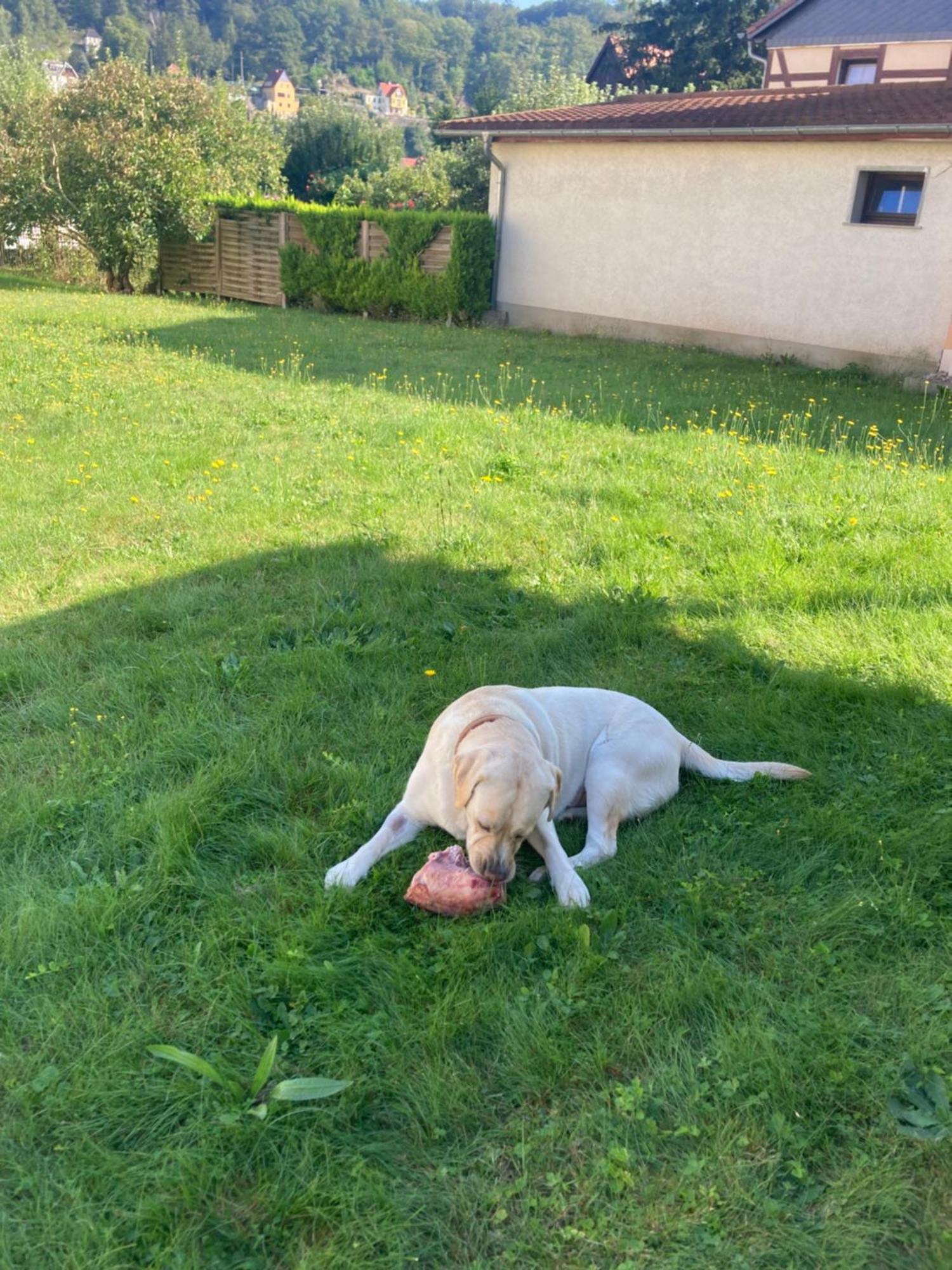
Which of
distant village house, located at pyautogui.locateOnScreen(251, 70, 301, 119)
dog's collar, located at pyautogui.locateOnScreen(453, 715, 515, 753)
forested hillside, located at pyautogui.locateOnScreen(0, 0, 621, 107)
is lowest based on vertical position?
dog's collar, located at pyautogui.locateOnScreen(453, 715, 515, 753)

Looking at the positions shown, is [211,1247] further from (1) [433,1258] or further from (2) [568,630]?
(2) [568,630]

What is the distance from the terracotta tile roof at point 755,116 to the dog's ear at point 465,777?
48.1 feet

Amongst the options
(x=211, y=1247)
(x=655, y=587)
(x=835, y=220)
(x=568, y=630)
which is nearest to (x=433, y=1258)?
(x=211, y=1247)

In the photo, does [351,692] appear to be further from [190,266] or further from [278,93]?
[278,93]

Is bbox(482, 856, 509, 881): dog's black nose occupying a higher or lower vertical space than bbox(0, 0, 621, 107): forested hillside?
lower

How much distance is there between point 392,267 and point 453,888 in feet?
66.0

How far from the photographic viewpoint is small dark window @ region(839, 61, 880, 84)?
24497mm

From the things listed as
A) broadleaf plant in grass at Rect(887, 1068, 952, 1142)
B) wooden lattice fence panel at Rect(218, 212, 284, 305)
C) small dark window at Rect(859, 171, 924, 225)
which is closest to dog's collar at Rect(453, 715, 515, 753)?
broadleaf plant in grass at Rect(887, 1068, 952, 1142)

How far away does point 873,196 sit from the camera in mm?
15031

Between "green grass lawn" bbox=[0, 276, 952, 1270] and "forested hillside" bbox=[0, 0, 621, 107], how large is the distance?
102431 millimetres

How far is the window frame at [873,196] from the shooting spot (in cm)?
1432

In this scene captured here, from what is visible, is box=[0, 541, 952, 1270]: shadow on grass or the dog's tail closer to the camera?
box=[0, 541, 952, 1270]: shadow on grass

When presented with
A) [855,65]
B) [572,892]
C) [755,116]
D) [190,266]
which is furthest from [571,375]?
[855,65]

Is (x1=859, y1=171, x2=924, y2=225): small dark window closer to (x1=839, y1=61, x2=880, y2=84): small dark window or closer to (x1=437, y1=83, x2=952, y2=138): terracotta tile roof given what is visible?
Answer: (x1=437, y1=83, x2=952, y2=138): terracotta tile roof
